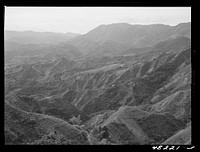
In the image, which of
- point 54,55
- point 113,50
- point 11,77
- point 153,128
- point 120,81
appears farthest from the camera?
point 113,50

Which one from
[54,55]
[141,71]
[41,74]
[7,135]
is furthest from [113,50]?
[7,135]

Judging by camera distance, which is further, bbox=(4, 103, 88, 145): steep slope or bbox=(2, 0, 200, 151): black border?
bbox=(4, 103, 88, 145): steep slope

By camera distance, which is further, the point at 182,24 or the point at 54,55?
the point at 182,24

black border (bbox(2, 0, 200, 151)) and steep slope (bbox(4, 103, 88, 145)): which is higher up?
black border (bbox(2, 0, 200, 151))

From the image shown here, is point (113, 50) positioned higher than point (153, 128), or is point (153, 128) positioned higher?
point (113, 50)
